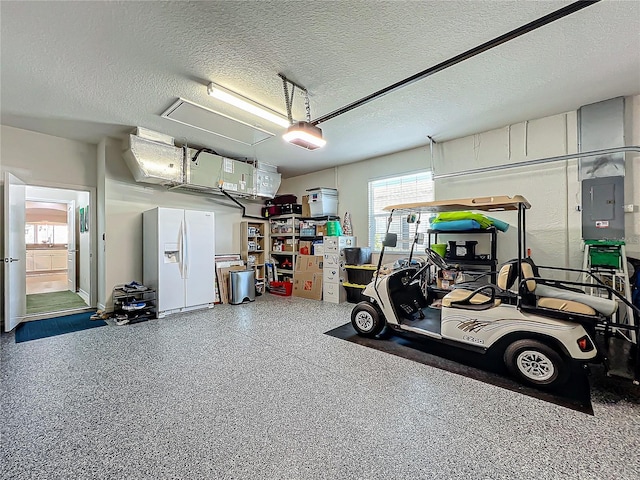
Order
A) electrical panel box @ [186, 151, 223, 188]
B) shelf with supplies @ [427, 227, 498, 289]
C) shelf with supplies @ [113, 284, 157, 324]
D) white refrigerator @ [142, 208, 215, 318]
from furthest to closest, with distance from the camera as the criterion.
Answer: electrical panel box @ [186, 151, 223, 188] < white refrigerator @ [142, 208, 215, 318] < shelf with supplies @ [113, 284, 157, 324] < shelf with supplies @ [427, 227, 498, 289]

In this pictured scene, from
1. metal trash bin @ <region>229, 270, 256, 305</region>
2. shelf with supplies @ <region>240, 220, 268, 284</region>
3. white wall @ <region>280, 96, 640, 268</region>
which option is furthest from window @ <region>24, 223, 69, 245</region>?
white wall @ <region>280, 96, 640, 268</region>

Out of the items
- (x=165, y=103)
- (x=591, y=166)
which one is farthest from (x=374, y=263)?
(x=165, y=103)

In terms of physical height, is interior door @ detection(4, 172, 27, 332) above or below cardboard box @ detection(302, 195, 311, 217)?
below

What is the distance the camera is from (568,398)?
220 cm

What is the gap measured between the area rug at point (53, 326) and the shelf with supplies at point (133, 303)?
0.30 meters

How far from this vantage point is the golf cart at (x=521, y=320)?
7.56 feet

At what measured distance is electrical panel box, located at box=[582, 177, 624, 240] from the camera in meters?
3.37

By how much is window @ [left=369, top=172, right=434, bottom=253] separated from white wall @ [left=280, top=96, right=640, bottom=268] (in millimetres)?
248

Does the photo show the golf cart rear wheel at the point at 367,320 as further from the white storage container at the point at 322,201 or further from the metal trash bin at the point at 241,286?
the white storage container at the point at 322,201

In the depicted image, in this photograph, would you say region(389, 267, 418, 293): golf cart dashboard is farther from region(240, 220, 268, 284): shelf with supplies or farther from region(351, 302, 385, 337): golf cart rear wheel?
region(240, 220, 268, 284): shelf with supplies

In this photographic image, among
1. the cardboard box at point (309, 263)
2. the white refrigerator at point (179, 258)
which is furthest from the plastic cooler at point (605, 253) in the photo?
the white refrigerator at point (179, 258)

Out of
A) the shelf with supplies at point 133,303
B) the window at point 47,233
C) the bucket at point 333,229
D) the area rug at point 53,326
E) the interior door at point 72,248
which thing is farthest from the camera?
the window at point 47,233

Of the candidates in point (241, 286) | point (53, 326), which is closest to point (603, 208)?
point (241, 286)

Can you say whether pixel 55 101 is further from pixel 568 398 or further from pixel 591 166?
pixel 591 166
